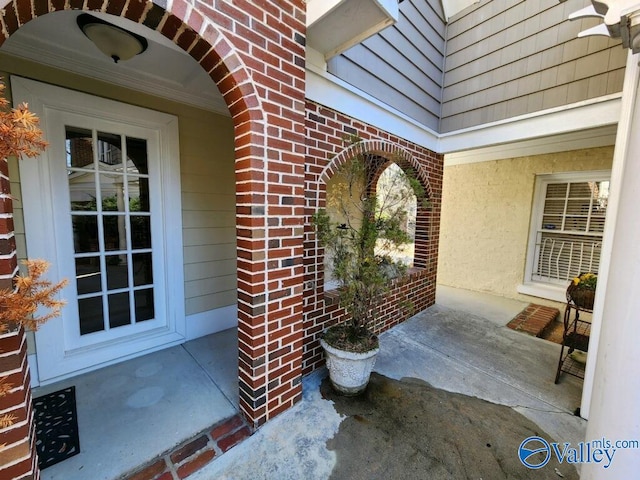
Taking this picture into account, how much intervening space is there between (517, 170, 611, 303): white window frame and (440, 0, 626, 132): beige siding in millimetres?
1975

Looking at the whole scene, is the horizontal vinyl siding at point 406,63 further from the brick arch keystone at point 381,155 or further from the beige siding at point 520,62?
the brick arch keystone at point 381,155

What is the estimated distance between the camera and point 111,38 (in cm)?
171

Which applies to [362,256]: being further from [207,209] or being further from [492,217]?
[492,217]

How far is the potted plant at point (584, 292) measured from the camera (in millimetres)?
2368

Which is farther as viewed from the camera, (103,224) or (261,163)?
(103,224)

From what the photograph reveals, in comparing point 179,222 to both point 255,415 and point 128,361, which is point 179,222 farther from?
point 255,415

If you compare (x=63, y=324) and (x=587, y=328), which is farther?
(x=587, y=328)

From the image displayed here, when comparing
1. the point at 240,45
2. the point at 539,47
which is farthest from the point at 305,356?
the point at 539,47

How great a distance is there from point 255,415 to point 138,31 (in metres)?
2.62

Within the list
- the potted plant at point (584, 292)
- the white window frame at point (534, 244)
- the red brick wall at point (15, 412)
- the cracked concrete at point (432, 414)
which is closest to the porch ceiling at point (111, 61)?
the red brick wall at point (15, 412)

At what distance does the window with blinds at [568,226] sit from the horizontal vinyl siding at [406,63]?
251 centimetres

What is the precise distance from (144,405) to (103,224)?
5.37ft

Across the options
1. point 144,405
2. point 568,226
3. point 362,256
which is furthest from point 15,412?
point 568,226

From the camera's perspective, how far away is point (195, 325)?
311 cm
